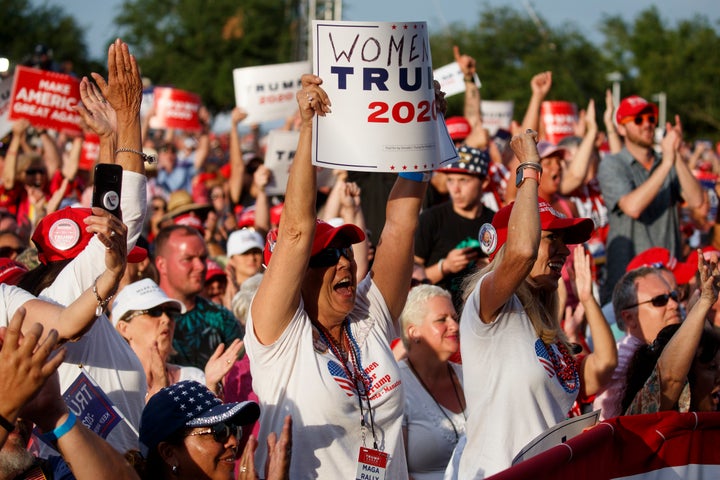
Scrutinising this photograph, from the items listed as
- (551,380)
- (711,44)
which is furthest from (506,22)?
(551,380)

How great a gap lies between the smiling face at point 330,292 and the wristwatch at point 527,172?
30.4 inches

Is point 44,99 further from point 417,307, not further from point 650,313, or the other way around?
point 650,313

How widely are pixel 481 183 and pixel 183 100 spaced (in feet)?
30.1

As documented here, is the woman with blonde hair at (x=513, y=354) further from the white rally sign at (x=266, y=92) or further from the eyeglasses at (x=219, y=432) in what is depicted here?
the white rally sign at (x=266, y=92)

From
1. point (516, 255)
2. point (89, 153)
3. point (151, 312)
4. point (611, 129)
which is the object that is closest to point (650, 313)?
point (516, 255)

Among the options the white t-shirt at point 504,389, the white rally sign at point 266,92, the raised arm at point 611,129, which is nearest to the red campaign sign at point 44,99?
the white rally sign at point 266,92

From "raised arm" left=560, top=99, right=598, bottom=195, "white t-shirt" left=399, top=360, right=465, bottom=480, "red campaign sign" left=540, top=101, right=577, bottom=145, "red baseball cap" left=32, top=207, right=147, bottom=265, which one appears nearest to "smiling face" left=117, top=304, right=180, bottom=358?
"red baseball cap" left=32, top=207, right=147, bottom=265

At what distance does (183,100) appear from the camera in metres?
16.3

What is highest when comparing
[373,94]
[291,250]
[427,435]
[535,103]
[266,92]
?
[266,92]

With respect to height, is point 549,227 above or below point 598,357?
above

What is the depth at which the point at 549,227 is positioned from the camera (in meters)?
4.60

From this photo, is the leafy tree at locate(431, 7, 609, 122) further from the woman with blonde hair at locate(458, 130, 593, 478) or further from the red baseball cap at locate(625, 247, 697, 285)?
the woman with blonde hair at locate(458, 130, 593, 478)

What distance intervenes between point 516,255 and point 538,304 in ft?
1.65

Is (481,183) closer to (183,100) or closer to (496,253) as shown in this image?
(496,253)
